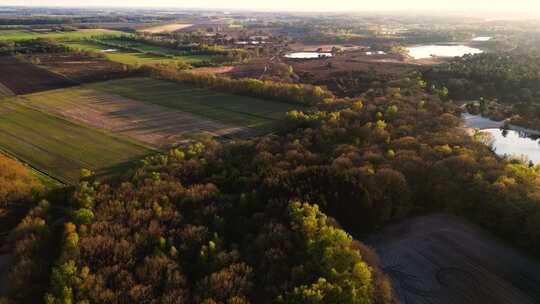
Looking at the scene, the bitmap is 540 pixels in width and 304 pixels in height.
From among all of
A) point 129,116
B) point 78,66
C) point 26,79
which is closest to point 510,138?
point 129,116

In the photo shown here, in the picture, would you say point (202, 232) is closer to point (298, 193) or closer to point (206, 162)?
point (298, 193)

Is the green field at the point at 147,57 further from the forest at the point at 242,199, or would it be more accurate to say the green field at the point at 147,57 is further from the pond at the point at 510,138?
the pond at the point at 510,138

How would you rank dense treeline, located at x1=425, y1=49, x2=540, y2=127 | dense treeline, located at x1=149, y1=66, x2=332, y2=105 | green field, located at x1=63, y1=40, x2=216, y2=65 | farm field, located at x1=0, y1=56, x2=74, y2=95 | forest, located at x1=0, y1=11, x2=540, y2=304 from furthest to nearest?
green field, located at x1=63, y1=40, x2=216, y2=65 < farm field, located at x1=0, y1=56, x2=74, y2=95 < dense treeline, located at x1=149, y1=66, x2=332, y2=105 < dense treeline, located at x1=425, y1=49, x2=540, y2=127 < forest, located at x1=0, y1=11, x2=540, y2=304

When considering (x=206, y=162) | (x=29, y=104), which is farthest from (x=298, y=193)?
(x=29, y=104)

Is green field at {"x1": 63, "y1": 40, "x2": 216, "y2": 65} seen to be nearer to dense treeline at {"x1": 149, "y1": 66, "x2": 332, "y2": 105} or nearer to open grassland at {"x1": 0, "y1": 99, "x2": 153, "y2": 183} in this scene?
dense treeline at {"x1": 149, "y1": 66, "x2": 332, "y2": 105}

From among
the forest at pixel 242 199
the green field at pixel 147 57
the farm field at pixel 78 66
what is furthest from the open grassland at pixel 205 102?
the green field at pixel 147 57

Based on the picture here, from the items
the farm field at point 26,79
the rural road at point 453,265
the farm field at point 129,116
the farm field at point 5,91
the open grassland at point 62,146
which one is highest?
the farm field at point 26,79

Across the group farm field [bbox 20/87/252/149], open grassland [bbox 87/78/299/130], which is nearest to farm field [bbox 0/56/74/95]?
farm field [bbox 20/87/252/149]
